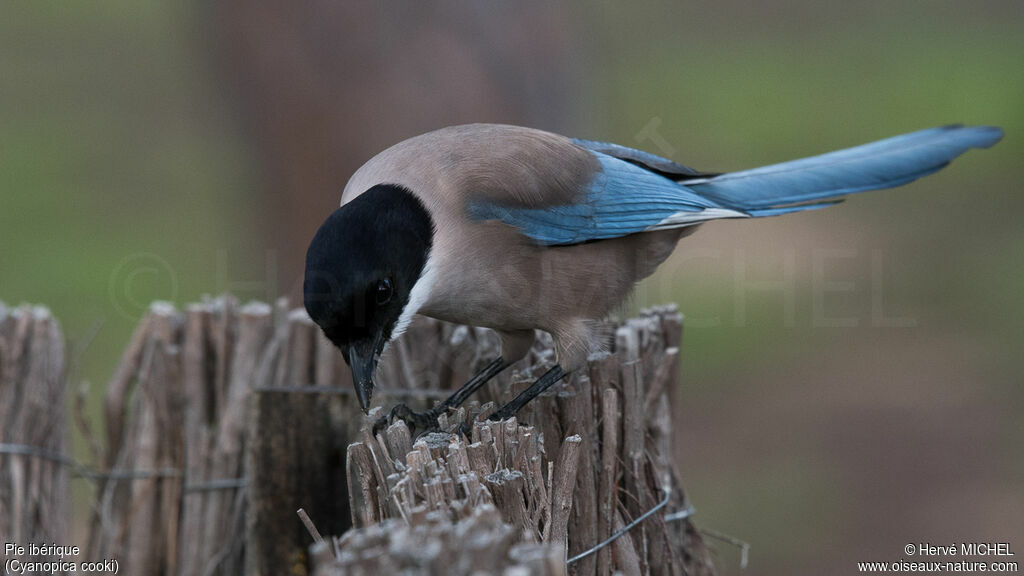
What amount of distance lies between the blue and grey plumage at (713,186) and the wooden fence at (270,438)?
423mm

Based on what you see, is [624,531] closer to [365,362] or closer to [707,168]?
[365,362]

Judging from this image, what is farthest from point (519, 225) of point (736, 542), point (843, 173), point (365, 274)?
point (843, 173)

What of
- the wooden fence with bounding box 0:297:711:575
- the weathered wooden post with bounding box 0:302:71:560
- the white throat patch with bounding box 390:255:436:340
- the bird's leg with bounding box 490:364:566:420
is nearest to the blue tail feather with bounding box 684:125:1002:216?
the wooden fence with bounding box 0:297:711:575

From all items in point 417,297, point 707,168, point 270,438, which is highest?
point 707,168

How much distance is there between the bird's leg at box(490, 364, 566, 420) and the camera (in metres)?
3.60

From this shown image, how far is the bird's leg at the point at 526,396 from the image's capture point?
3602mm

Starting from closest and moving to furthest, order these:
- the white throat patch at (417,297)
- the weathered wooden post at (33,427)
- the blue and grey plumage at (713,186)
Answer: the white throat patch at (417,297), the blue and grey plumage at (713,186), the weathered wooden post at (33,427)

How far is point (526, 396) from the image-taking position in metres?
3.65

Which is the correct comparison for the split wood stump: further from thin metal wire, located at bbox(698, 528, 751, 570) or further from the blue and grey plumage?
the blue and grey plumage

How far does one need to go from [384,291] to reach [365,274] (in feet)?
0.41

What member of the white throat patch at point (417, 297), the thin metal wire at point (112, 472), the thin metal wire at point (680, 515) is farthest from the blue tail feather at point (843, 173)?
the thin metal wire at point (112, 472)

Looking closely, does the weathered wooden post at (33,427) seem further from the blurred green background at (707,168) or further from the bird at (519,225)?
the bird at (519,225)

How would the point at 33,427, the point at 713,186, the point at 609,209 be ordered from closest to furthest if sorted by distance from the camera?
1. the point at 609,209
2. the point at 33,427
3. the point at 713,186

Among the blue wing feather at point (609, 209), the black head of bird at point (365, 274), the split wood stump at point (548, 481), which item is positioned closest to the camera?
the split wood stump at point (548, 481)
